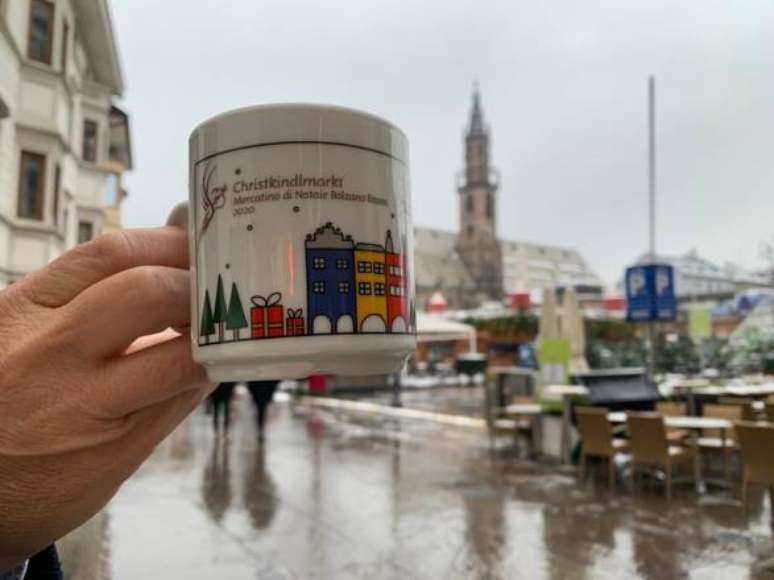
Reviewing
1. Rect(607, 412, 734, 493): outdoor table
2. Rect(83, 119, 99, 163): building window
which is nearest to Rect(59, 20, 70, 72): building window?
Rect(83, 119, 99, 163): building window

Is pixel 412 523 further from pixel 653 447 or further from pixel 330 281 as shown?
pixel 330 281

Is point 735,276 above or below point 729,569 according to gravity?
above

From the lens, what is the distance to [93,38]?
895 cm

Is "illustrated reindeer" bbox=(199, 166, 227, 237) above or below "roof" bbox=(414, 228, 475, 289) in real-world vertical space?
below

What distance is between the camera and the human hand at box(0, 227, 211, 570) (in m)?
0.76

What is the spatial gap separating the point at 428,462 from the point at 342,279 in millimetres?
9252

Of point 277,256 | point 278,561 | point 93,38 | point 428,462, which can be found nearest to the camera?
point 277,256

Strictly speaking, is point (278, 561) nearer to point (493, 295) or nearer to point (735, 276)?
point (735, 276)

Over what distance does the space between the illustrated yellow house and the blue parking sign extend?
40.9ft

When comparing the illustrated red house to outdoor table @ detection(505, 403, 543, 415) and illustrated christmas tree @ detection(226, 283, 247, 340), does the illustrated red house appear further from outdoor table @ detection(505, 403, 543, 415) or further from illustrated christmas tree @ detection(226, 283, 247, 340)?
outdoor table @ detection(505, 403, 543, 415)

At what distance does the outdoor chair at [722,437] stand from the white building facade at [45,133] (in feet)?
24.1

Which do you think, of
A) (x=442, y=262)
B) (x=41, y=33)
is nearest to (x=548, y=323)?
(x=41, y=33)

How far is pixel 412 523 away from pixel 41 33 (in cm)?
780

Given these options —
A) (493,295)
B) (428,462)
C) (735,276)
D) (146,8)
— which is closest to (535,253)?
(493,295)
